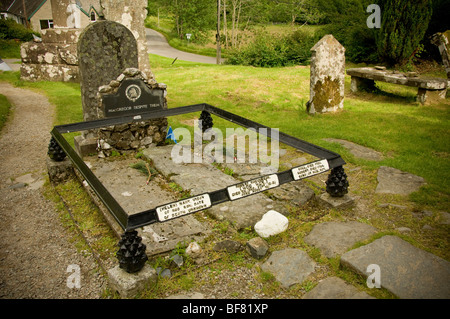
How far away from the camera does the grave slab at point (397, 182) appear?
4.68m

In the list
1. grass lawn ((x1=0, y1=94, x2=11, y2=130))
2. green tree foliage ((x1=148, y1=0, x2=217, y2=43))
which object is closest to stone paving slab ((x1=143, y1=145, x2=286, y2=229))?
grass lawn ((x1=0, y1=94, x2=11, y2=130))

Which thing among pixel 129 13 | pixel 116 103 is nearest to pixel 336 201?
pixel 116 103

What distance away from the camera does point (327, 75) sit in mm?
7824

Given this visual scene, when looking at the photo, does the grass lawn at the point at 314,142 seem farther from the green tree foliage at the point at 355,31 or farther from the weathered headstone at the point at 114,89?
the green tree foliage at the point at 355,31

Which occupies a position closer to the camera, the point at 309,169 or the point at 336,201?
the point at 309,169

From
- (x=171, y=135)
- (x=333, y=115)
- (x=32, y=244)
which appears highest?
(x=333, y=115)

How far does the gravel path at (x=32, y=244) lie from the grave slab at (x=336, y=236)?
6.87 ft

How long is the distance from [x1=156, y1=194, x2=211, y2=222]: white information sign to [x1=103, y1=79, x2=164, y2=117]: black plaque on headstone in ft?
11.2

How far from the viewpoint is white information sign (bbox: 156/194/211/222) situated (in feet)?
9.34

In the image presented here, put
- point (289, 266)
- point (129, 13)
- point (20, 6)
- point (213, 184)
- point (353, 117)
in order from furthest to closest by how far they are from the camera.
Answer: 1. point (20, 6)
2. point (129, 13)
3. point (353, 117)
4. point (213, 184)
5. point (289, 266)

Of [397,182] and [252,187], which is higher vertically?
[252,187]

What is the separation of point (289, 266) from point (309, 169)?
1.03 m

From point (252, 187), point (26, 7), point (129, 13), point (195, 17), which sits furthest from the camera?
point (26, 7)

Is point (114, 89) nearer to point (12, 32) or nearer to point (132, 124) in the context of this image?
point (132, 124)
